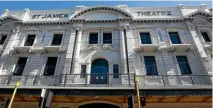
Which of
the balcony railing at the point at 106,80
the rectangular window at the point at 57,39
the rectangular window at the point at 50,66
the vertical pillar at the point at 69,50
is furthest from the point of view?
the rectangular window at the point at 57,39

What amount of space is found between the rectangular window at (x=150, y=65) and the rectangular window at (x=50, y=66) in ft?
21.6

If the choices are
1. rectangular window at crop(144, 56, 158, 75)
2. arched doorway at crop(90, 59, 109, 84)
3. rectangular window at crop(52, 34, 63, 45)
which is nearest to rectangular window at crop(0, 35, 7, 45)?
rectangular window at crop(52, 34, 63, 45)

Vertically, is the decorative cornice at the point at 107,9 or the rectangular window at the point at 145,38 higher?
the decorative cornice at the point at 107,9

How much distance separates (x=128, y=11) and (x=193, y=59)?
6.57 m

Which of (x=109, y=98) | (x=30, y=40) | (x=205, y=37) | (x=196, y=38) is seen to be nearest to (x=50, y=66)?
(x=30, y=40)

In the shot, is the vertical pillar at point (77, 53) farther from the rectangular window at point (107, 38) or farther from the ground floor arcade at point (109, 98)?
the ground floor arcade at point (109, 98)

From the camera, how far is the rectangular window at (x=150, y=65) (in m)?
11.8

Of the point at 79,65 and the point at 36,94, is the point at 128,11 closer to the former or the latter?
the point at 79,65

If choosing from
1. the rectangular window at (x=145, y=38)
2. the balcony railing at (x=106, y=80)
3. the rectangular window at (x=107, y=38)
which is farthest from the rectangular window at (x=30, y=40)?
the rectangular window at (x=145, y=38)

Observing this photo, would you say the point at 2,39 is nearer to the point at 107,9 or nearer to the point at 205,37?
the point at 107,9

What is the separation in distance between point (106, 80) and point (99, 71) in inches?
45.8

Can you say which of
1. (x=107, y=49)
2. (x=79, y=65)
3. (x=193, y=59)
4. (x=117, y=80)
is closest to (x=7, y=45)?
(x=79, y=65)

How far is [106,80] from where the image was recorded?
36.6ft

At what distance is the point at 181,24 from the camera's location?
1415 centimetres
